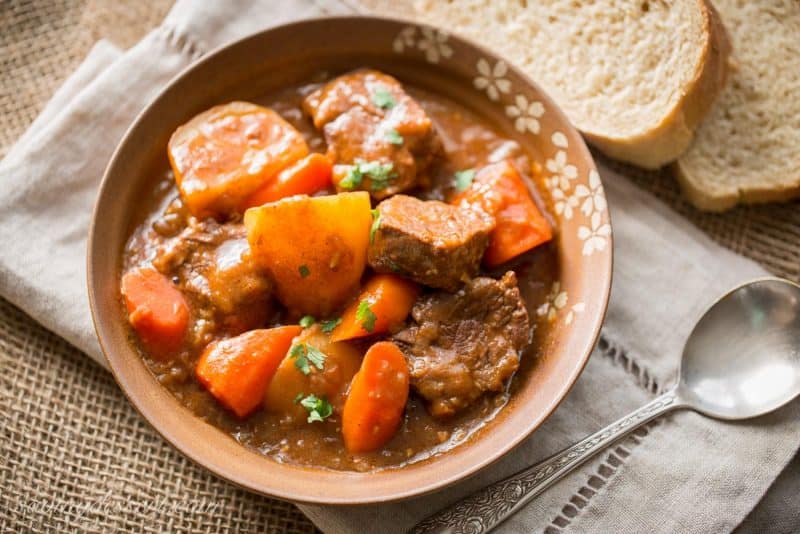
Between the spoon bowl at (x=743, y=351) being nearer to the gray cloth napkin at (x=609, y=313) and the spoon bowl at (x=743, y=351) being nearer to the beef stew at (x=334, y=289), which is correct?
the gray cloth napkin at (x=609, y=313)

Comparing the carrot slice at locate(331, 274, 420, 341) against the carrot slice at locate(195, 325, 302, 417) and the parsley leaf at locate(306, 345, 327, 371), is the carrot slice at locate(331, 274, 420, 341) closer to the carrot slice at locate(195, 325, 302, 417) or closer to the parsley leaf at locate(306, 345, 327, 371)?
the parsley leaf at locate(306, 345, 327, 371)

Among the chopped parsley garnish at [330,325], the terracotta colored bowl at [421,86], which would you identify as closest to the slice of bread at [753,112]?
the terracotta colored bowl at [421,86]

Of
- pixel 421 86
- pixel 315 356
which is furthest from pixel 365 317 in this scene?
pixel 421 86

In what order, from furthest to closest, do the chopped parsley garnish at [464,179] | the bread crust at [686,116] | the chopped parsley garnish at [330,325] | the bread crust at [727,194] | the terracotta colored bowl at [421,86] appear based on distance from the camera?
the bread crust at [727,194] < the bread crust at [686,116] < the chopped parsley garnish at [464,179] < the chopped parsley garnish at [330,325] < the terracotta colored bowl at [421,86]

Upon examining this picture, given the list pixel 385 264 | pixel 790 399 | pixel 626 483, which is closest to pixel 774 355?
pixel 790 399

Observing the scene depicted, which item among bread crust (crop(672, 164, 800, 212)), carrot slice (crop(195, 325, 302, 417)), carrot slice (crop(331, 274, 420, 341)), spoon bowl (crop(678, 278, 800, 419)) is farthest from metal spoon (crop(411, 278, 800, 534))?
carrot slice (crop(195, 325, 302, 417))
